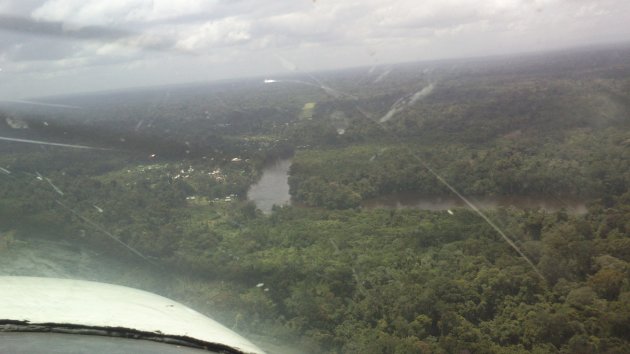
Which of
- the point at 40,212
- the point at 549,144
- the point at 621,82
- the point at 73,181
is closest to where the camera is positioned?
the point at 40,212

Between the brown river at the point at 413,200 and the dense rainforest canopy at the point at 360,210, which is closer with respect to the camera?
the dense rainforest canopy at the point at 360,210

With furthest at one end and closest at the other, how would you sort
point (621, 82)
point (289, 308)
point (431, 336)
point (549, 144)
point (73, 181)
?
point (621, 82), point (549, 144), point (73, 181), point (289, 308), point (431, 336)

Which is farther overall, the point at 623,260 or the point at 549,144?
the point at 549,144

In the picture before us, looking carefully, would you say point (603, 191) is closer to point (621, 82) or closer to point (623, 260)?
point (623, 260)

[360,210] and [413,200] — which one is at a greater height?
[413,200]

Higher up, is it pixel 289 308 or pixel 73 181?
pixel 73 181

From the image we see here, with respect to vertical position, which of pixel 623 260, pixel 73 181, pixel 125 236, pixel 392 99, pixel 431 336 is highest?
pixel 392 99

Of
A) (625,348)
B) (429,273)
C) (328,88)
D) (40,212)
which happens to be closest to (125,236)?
(40,212)

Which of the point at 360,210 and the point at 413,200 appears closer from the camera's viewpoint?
the point at 360,210

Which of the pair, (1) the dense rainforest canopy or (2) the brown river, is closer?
(1) the dense rainforest canopy
